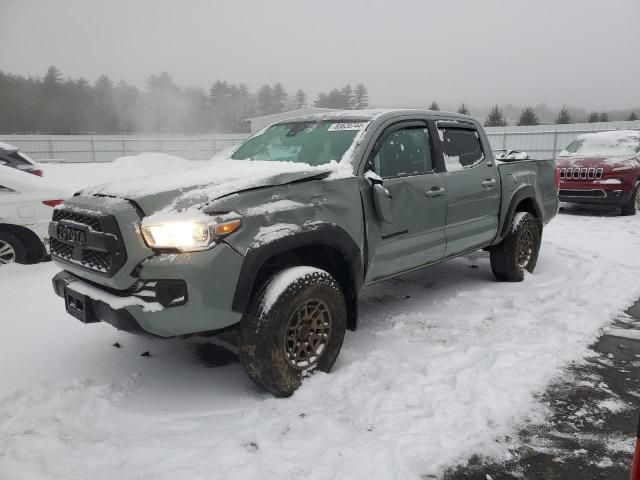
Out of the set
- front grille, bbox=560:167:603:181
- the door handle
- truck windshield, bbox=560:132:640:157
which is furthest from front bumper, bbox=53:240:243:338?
truck windshield, bbox=560:132:640:157

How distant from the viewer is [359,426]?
2742 millimetres

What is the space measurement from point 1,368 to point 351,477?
2609mm

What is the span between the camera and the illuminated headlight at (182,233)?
2.68 m

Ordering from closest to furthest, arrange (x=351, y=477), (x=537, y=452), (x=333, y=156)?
(x=351, y=477), (x=537, y=452), (x=333, y=156)

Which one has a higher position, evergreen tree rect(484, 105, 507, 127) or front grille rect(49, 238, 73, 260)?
evergreen tree rect(484, 105, 507, 127)

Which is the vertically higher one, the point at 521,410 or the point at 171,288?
the point at 171,288

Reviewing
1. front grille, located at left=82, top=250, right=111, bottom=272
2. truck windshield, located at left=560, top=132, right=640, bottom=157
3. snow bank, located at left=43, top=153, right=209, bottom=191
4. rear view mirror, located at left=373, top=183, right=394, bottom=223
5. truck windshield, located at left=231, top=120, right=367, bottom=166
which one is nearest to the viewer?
front grille, located at left=82, top=250, right=111, bottom=272

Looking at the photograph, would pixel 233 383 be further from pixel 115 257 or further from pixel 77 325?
pixel 77 325

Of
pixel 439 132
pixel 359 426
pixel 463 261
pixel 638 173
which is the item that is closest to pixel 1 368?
pixel 359 426

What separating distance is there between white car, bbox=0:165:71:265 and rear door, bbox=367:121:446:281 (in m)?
4.31

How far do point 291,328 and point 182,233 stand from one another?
91cm

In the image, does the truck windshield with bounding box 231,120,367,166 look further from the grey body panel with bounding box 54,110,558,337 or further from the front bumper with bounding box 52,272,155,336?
the front bumper with bounding box 52,272,155,336

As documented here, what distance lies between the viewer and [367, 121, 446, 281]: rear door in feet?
12.2

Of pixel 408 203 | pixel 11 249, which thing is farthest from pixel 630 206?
pixel 11 249
